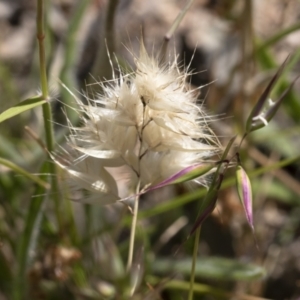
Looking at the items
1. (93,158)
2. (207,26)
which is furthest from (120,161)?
(207,26)

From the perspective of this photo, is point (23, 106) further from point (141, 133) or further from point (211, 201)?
point (211, 201)

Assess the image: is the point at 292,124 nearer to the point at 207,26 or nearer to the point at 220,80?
the point at 220,80

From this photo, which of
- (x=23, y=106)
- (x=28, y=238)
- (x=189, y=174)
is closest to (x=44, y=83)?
(x=23, y=106)

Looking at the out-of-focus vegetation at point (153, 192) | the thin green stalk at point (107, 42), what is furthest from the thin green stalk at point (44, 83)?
the thin green stalk at point (107, 42)

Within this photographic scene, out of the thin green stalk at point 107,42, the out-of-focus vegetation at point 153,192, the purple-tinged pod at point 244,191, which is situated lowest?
the out-of-focus vegetation at point 153,192

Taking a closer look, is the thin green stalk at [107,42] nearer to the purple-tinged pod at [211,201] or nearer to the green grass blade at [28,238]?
the green grass blade at [28,238]
